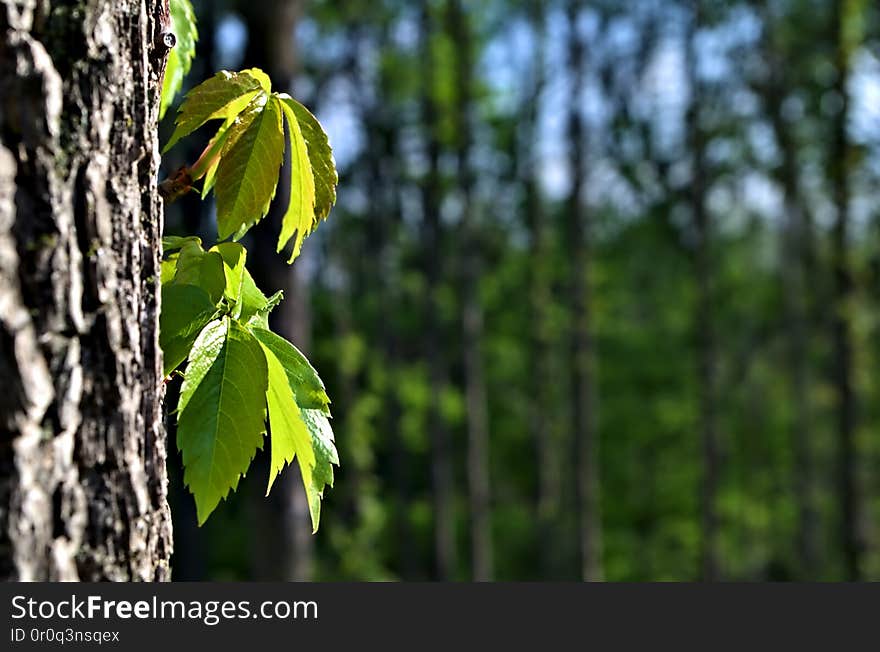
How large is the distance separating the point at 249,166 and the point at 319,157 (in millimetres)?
96

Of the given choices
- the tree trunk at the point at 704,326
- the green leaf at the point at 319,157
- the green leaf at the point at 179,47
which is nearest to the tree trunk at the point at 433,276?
the tree trunk at the point at 704,326

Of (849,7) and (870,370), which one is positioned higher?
(849,7)

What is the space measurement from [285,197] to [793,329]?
15.8 m

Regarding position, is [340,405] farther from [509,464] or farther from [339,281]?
[509,464]

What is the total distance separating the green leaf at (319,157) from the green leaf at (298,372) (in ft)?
0.61

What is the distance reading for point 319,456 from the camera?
1.31 meters

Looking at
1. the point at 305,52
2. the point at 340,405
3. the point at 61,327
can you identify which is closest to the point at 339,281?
the point at 340,405

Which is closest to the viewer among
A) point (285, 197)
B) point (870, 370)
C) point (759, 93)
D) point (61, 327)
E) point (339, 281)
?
point (61, 327)

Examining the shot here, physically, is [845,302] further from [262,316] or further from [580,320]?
[262,316]

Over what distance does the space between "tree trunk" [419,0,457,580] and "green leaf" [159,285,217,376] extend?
44.4 feet

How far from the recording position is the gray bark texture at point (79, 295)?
1.04m

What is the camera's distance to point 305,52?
18.2 metres

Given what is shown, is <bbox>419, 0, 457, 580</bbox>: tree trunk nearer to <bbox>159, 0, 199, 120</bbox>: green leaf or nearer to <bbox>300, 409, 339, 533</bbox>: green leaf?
<bbox>159, 0, 199, 120</bbox>: green leaf

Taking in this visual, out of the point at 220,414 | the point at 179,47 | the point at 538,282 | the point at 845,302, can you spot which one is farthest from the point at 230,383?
the point at 538,282
